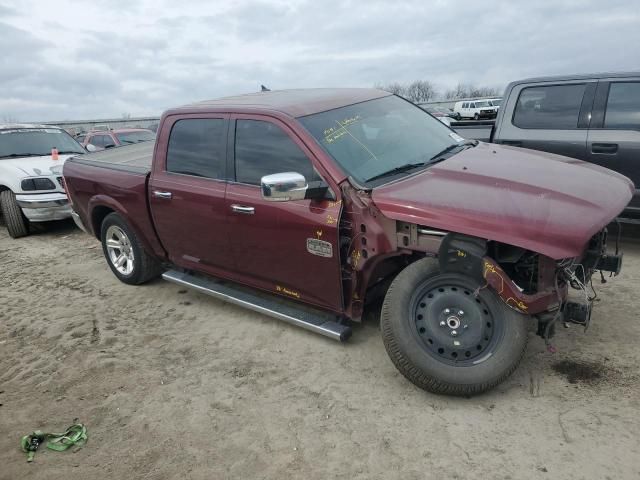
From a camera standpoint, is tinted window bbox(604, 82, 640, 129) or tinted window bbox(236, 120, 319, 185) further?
tinted window bbox(604, 82, 640, 129)

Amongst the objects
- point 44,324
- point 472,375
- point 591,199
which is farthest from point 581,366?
point 44,324

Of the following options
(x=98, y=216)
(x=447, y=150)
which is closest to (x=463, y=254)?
(x=447, y=150)

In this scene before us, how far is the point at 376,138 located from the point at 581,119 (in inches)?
118

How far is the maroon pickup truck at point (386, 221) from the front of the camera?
9.02ft

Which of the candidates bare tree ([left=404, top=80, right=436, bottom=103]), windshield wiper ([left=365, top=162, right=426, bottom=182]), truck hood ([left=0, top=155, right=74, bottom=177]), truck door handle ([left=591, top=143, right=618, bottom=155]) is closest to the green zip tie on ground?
windshield wiper ([left=365, top=162, right=426, bottom=182])

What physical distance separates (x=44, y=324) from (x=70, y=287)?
37.7 inches

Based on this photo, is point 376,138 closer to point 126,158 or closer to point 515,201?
point 515,201

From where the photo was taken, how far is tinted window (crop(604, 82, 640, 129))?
493 cm

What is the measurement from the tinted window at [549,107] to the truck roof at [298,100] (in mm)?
2164

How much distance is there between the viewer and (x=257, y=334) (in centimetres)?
398

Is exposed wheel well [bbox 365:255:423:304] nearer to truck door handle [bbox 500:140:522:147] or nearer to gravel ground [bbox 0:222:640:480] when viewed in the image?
gravel ground [bbox 0:222:640:480]

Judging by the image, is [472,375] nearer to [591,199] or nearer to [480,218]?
[480,218]

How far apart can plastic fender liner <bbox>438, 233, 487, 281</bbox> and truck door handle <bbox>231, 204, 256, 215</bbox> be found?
1.45 meters

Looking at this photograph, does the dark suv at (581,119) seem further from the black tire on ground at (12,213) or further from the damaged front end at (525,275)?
the black tire on ground at (12,213)
